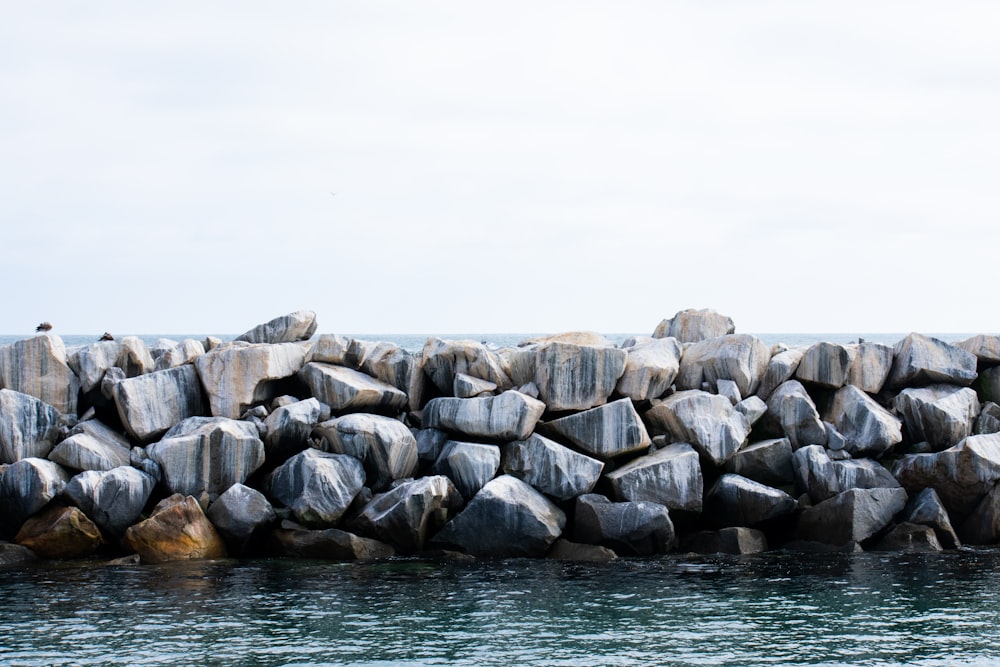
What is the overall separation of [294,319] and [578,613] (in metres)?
16.2

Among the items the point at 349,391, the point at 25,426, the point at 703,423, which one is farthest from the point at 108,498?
the point at 703,423

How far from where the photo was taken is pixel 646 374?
26.5 meters

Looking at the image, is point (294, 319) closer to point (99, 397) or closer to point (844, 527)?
point (99, 397)

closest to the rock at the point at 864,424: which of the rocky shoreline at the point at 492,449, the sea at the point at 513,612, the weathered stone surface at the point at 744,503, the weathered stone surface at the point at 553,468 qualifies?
the rocky shoreline at the point at 492,449

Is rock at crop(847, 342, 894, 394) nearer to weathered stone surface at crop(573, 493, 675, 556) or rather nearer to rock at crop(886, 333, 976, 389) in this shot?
rock at crop(886, 333, 976, 389)

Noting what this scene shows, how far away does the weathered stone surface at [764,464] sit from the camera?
25312 mm

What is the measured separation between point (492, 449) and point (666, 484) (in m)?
3.99

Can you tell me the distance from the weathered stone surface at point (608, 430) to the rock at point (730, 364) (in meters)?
3.19

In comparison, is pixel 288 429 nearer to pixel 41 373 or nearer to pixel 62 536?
pixel 62 536

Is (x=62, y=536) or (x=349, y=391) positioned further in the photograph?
(x=349, y=391)

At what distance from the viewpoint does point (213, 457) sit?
24.0 m

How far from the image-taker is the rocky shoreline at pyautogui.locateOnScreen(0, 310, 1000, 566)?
23234 mm

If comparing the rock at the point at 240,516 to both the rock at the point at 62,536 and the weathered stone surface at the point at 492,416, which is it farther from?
the weathered stone surface at the point at 492,416

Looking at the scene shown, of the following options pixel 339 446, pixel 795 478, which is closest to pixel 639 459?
pixel 795 478
